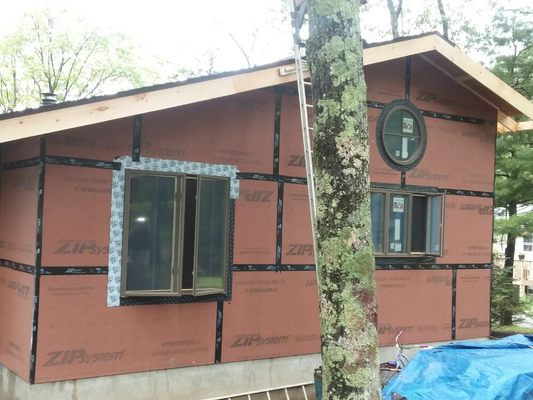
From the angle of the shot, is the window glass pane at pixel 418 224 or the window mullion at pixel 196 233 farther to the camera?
the window glass pane at pixel 418 224

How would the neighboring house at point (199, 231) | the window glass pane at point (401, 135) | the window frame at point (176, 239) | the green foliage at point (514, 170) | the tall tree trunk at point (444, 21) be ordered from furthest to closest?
the tall tree trunk at point (444, 21)
the green foliage at point (514, 170)
the window glass pane at point (401, 135)
the window frame at point (176, 239)
the neighboring house at point (199, 231)

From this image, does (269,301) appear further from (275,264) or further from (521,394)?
(521,394)

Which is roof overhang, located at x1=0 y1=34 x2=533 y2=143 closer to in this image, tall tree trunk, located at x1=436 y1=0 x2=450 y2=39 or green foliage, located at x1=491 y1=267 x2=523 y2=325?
green foliage, located at x1=491 y1=267 x2=523 y2=325

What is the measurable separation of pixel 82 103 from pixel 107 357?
253 centimetres

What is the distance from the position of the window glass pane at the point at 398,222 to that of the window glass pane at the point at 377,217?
0.58 ft

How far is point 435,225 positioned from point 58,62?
20.0 metres

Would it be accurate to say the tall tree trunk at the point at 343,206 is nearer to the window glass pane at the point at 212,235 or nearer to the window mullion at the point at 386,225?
the window glass pane at the point at 212,235

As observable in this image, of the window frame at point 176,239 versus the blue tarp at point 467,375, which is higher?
the window frame at point 176,239

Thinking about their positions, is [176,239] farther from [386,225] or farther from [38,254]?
[386,225]

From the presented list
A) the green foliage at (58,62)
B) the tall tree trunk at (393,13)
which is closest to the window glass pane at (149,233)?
the tall tree trunk at (393,13)

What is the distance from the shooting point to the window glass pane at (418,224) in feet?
24.7

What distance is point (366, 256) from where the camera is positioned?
289cm

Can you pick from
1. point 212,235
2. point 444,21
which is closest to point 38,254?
point 212,235

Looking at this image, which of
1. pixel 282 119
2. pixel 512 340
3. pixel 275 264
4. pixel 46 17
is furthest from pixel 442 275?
pixel 46 17
